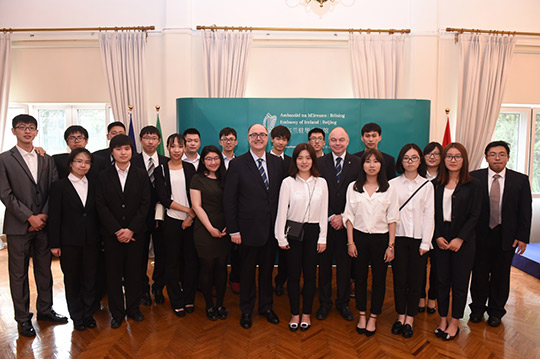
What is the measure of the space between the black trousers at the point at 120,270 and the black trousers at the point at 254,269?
918mm

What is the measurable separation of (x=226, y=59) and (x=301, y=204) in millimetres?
3665

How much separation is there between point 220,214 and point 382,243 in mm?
1339

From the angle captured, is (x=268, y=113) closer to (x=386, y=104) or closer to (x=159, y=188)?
(x=386, y=104)

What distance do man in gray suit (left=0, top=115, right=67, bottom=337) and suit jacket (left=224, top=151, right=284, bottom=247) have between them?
5.13 feet

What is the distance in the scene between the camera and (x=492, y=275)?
3.33 metres

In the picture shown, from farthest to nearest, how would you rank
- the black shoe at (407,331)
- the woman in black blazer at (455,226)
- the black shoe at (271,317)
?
1. the black shoe at (271,317)
2. the black shoe at (407,331)
3. the woman in black blazer at (455,226)

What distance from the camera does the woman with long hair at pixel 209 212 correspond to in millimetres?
3119

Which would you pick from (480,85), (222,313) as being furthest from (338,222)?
(480,85)

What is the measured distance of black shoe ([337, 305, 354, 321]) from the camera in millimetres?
3338

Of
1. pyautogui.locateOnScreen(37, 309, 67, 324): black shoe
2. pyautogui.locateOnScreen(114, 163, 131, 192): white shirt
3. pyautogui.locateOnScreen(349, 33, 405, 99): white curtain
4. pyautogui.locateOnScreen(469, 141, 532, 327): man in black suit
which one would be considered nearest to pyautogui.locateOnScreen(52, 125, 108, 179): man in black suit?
pyautogui.locateOnScreen(114, 163, 131, 192): white shirt

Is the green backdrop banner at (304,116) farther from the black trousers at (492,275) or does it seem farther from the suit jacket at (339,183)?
the black trousers at (492,275)

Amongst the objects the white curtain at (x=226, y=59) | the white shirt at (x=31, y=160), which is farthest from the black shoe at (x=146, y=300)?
the white curtain at (x=226, y=59)

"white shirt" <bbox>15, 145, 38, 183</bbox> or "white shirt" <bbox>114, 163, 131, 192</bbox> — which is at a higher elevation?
"white shirt" <bbox>15, 145, 38, 183</bbox>

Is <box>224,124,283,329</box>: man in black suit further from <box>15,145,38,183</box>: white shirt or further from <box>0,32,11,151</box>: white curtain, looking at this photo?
<box>0,32,11,151</box>: white curtain
